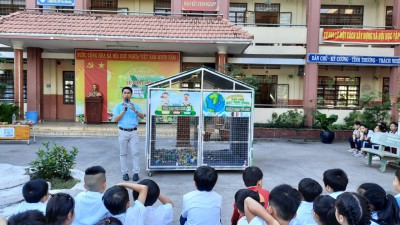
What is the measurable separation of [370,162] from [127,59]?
11057 mm

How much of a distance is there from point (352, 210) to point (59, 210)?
6.51 feet

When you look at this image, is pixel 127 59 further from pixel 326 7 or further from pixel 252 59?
pixel 326 7

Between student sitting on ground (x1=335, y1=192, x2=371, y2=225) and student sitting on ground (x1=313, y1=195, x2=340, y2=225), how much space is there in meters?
0.11

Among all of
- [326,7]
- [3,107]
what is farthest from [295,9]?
[3,107]

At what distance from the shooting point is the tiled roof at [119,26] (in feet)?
41.7

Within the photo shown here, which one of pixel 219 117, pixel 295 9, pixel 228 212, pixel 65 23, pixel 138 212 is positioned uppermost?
pixel 295 9

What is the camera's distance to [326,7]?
1747cm

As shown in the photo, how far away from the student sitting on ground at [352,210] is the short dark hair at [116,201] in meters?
1.63

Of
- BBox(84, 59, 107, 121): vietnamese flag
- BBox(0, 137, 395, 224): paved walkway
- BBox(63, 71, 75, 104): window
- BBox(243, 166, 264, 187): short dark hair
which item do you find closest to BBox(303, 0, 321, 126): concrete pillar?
BBox(0, 137, 395, 224): paved walkway

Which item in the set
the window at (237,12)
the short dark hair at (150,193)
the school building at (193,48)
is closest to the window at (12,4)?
the school building at (193,48)

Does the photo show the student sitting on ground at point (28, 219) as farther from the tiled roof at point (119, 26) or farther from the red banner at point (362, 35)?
the red banner at point (362, 35)

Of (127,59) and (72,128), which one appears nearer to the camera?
(72,128)

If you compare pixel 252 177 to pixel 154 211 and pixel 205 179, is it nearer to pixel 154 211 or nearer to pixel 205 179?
pixel 205 179

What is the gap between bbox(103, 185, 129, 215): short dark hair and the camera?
266cm
